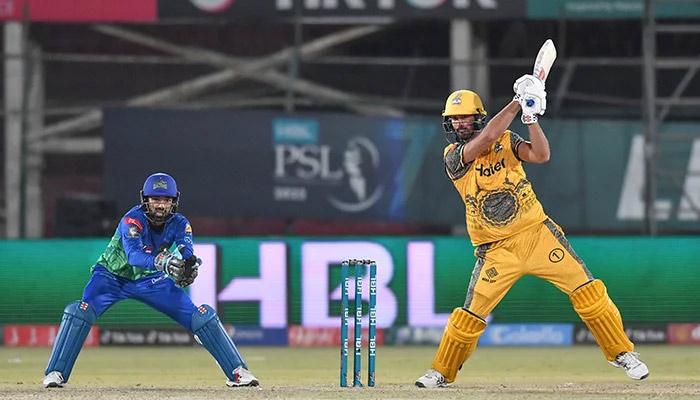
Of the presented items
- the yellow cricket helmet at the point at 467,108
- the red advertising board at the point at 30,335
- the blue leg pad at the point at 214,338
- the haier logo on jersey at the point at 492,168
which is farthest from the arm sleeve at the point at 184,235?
the red advertising board at the point at 30,335

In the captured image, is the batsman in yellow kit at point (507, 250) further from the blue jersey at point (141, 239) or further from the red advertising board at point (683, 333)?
the red advertising board at point (683, 333)

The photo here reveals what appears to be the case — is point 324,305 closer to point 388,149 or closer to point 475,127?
point 388,149

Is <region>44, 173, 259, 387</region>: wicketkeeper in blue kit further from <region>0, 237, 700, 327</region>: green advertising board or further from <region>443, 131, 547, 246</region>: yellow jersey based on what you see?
<region>0, 237, 700, 327</region>: green advertising board

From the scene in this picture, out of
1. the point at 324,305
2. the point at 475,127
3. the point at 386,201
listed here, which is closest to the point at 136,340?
the point at 324,305

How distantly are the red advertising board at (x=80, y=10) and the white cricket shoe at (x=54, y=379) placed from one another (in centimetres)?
839

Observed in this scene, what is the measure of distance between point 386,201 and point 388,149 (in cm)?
62

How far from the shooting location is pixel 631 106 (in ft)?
63.9

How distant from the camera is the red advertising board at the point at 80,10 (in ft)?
59.1

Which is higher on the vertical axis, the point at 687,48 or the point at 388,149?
the point at 687,48

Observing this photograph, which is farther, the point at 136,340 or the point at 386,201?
the point at 386,201

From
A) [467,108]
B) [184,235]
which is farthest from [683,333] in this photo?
[184,235]

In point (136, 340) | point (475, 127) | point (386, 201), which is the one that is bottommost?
point (136, 340)

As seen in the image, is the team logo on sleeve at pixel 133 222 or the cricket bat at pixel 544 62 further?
the team logo on sleeve at pixel 133 222

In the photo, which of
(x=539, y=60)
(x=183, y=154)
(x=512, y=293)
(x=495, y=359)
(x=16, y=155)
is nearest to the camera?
(x=539, y=60)
